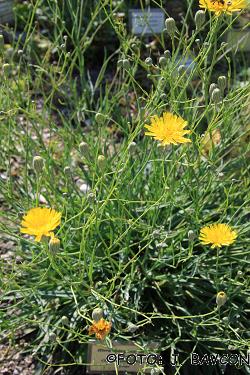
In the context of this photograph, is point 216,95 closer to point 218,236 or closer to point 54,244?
point 218,236

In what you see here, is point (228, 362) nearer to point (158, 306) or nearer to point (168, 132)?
point (158, 306)

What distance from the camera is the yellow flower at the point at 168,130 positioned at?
1307 millimetres

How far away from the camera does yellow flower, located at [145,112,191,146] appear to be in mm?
1307

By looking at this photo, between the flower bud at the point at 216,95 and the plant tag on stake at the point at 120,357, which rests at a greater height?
the flower bud at the point at 216,95

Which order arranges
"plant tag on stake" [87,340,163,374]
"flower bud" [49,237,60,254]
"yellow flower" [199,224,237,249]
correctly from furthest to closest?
"plant tag on stake" [87,340,163,374]
"yellow flower" [199,224,237,249]
"flower bud" [49,237,60,254]

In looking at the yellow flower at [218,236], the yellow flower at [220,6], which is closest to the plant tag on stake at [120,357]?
the yellow flower at [218,236]

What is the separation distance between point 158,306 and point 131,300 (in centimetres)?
10

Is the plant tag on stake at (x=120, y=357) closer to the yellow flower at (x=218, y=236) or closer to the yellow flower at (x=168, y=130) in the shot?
the yellow flower at (x=218, y=236)

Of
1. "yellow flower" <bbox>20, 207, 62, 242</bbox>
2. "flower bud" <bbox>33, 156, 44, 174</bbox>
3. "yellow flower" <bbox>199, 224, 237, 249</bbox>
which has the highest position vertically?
"flower bud" <bbox>33, 156, 44, 174</bbox>

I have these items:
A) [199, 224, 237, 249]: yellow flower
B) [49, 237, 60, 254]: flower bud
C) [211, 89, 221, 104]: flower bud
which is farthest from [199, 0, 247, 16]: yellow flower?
[49, 237, 60, 254]: flower bud

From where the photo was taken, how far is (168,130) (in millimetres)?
1350

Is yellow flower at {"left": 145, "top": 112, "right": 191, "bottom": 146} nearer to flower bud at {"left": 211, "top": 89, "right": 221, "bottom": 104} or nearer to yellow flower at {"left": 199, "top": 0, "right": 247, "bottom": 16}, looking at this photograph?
flower bud at {"left": 211, "top": 89, "right": 221, "bottom": 104}

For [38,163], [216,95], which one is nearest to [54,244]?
[38,163]

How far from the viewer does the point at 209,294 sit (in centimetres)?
173
